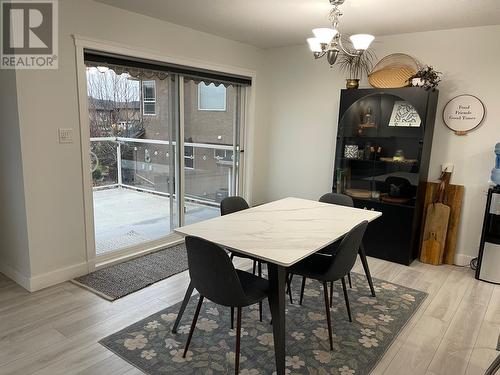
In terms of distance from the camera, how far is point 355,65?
4.11 m

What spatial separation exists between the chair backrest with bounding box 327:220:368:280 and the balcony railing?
2.37 metres

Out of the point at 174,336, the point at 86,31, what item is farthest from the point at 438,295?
the point at 86,31

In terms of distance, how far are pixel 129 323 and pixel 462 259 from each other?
331cm

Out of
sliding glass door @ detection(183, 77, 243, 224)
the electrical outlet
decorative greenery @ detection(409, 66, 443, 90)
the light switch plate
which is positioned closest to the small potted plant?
decorative greenery @ detection(409, 66, 443, 90)

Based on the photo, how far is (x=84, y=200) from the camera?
10.3ft

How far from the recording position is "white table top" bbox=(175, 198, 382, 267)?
1969mm

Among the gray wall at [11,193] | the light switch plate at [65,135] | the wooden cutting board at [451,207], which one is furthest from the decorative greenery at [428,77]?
the gray wall at [11,193]

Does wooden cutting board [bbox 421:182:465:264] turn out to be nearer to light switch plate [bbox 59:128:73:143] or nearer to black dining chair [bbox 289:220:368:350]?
black dining chair [bbox 289:220:368:350]

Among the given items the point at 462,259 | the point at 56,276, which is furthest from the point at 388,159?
the point at 56,276

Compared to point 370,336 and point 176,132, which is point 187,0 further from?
point 370,336

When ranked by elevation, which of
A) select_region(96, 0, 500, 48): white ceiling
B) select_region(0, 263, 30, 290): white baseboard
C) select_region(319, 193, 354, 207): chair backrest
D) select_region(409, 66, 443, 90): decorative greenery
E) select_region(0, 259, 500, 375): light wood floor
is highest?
select_region(96, 0, 500, 48): white ceiling

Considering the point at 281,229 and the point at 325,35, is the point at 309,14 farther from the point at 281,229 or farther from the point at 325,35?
the point at 281,229

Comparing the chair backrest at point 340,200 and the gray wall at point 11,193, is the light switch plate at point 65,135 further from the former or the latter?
the chair backrest at point 340,200

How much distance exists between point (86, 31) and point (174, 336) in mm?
2465
